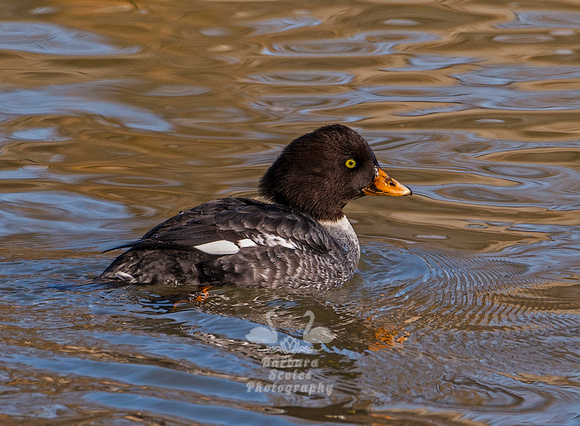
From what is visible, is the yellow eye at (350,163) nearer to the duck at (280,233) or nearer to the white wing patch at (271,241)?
the duck at (280,233)

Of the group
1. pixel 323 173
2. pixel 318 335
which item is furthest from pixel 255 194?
pixel 318 335

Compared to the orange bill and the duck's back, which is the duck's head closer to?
the orange bill

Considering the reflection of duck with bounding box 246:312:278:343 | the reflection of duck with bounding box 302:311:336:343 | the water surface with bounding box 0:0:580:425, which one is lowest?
the reflection of duck with bounding box 302:311:336:343

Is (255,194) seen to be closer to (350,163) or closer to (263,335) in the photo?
(350,163)

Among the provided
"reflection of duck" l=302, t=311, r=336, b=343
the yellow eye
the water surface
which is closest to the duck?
the yellow eye

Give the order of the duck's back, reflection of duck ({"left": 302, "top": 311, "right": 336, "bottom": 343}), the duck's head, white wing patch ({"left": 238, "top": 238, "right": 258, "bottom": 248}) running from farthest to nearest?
the duck's head → white wing patch ({"left": 238, "top": 238, "right": 258, "bottom": 248}) → the duck's back → reflection of duck ({"left": 302, "top": 311, "right": 336, "bottom": 343})

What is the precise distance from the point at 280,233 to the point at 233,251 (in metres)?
0.41

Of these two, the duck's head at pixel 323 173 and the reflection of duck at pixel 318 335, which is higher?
the duck's head at pixel 323 173

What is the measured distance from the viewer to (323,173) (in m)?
6.94

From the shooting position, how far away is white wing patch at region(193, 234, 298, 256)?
Result: 6.16m

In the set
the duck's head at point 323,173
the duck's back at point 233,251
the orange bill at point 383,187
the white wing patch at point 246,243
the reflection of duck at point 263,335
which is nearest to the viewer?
the reflection of duck at point 263,335

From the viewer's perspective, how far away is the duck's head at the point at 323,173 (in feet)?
22.6

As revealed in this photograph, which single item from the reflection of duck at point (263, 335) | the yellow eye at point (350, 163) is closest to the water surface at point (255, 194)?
the reflection of duck at point (263, 335)

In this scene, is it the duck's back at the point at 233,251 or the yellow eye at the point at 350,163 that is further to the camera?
the yellow eye at the point at 350,163
